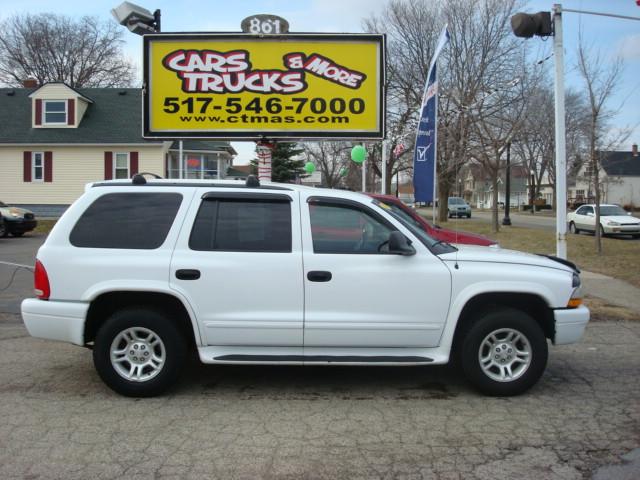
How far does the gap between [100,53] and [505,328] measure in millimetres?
53586

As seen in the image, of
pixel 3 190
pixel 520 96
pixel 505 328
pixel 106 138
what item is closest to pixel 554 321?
pixel 505 328

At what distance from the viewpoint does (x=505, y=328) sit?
16.7 ft

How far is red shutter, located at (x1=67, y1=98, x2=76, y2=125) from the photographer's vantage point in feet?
99.5

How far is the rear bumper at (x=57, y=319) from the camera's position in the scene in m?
5.00

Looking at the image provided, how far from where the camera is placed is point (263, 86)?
9617 mm

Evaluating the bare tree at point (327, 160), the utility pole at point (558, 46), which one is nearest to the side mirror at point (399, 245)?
the utility pole at point (558, 46)

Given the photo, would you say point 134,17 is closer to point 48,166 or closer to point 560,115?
point 560,115

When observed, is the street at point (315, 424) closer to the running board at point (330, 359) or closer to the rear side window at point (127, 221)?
the running board at point (330, 359)

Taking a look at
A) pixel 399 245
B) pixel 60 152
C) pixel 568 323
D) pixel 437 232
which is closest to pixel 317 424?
pixel 399 245

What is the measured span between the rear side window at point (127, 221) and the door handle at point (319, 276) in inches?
51.4

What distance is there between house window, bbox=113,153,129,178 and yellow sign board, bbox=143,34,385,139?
864 inches

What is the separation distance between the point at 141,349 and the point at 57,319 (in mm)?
742

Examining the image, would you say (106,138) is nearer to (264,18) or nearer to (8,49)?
(264,18)

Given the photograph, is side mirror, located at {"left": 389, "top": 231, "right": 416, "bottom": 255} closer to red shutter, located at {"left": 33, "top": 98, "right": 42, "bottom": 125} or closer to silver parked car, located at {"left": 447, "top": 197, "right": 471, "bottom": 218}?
red shutter, located at {"left": 33, "top": 98, "right": 42, "bottom": 125}
